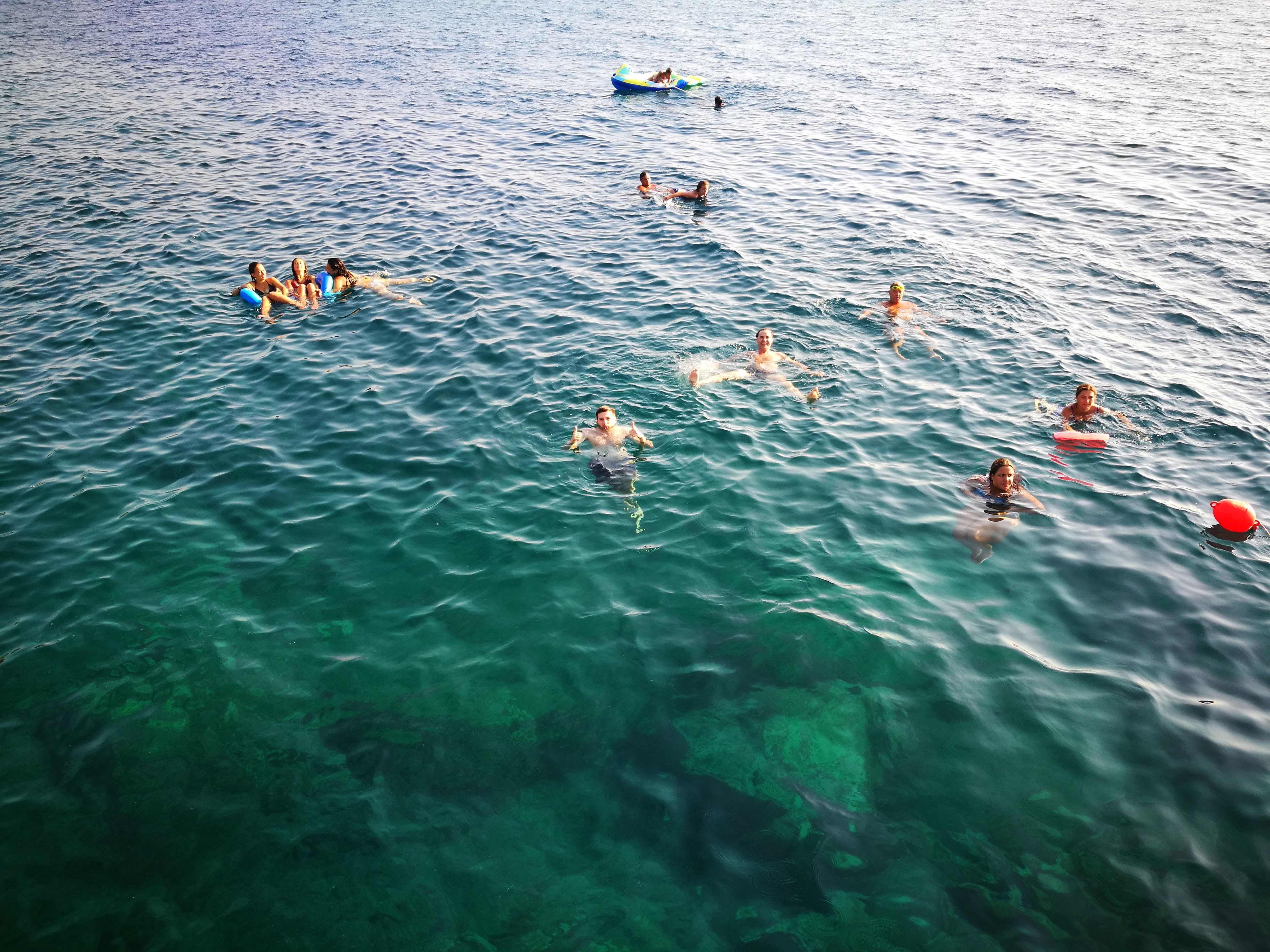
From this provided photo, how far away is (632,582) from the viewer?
433 inches

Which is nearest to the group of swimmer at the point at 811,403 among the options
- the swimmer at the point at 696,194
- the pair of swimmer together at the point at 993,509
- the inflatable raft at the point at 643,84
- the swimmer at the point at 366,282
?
the pair of swimmer together at the point at 993,509

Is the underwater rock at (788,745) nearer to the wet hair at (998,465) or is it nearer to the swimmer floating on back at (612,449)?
the swimmer floating on back at (612,449)

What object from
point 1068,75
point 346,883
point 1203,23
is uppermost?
point 1203,23

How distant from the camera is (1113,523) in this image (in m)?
11.7

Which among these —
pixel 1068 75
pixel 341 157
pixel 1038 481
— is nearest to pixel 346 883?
pixel 1038 481

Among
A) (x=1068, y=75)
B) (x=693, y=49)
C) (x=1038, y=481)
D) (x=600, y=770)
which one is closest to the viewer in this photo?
Result: (x=600, y=770)

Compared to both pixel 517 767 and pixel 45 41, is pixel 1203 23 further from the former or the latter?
pixel 45 41

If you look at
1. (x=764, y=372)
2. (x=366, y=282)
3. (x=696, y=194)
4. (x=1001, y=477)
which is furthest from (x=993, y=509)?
(x=696, y=194)

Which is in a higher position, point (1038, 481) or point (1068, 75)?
point (1068, 75)

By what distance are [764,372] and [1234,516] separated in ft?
26.9

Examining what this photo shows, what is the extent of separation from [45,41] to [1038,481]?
66.1 m

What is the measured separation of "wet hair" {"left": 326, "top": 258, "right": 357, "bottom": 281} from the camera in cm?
1920

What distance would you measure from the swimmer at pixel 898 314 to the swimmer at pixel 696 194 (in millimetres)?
9716

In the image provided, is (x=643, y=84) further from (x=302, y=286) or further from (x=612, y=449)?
(x=612, y=449)
